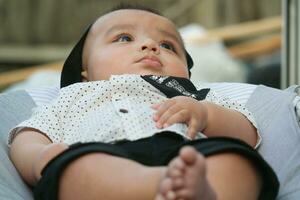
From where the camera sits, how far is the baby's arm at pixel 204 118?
3.98 feet

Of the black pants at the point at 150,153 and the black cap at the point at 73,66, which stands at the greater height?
the black pants at the point at 150,153

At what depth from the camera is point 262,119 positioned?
150 cm

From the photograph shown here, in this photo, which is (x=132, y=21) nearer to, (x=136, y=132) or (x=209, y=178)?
(x=136, y=132)

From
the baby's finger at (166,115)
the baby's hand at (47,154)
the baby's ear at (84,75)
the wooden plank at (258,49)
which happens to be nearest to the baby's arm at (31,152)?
the baby's hand at (47,154)

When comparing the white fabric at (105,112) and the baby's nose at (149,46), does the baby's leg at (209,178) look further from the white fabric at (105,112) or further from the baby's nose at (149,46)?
the baby's nose at (149,46)

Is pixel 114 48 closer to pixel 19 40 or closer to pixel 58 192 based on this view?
pixel 58 192

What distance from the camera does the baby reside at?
1.00m

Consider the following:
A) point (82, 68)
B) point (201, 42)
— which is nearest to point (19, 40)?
point (201, 42)

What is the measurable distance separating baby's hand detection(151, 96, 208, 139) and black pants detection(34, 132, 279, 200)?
0.21 feet

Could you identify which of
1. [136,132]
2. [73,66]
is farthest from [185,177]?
[73,66]

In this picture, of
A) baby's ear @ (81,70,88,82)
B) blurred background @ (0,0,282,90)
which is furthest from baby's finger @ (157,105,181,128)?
blurred background @ (0,0,282,90)

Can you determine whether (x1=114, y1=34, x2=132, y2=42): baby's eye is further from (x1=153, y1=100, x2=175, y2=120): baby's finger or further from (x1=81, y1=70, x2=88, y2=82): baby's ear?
(x1=153, y1=100, x2=175, y2=120): baby's finger

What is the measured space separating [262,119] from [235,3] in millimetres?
3489

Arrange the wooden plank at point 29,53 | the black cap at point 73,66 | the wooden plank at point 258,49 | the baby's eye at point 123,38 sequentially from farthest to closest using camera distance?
the wooden plank at point 29,53
the wooden plank at point 258,49
the black cap at point 73,66
the baby's eye at point 123,38
